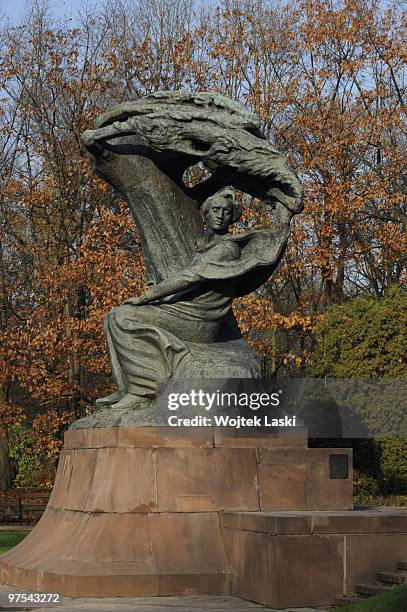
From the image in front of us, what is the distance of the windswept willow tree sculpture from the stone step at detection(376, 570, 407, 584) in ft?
8.25

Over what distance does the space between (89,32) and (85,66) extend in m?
2.26

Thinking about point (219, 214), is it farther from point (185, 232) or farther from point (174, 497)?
point (174, 497)

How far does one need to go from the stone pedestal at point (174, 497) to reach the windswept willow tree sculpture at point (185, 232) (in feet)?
1.64

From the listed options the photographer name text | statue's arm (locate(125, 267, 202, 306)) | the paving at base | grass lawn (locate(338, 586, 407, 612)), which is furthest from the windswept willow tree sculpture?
grass lawn (locate(338, 586, 407, 612))

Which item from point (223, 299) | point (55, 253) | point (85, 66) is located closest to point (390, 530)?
point (223, 299)

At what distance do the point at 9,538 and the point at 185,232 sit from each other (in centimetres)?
881

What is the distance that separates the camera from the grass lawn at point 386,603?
7.59 m

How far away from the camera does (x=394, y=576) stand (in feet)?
30.4

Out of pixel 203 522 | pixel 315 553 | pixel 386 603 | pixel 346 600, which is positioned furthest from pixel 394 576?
pixel 203 522

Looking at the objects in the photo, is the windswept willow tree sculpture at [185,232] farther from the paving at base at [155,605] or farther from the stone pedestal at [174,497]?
the paving at base at [155,605]

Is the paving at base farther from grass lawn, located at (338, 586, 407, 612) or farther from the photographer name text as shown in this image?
the photographer name text

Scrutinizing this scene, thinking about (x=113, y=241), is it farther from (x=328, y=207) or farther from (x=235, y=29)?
(x=235, y=29)

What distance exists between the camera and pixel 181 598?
9742mm

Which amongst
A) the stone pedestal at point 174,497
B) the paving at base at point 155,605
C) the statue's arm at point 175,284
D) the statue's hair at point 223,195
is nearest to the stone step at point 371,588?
the paving at base at point 155,605
